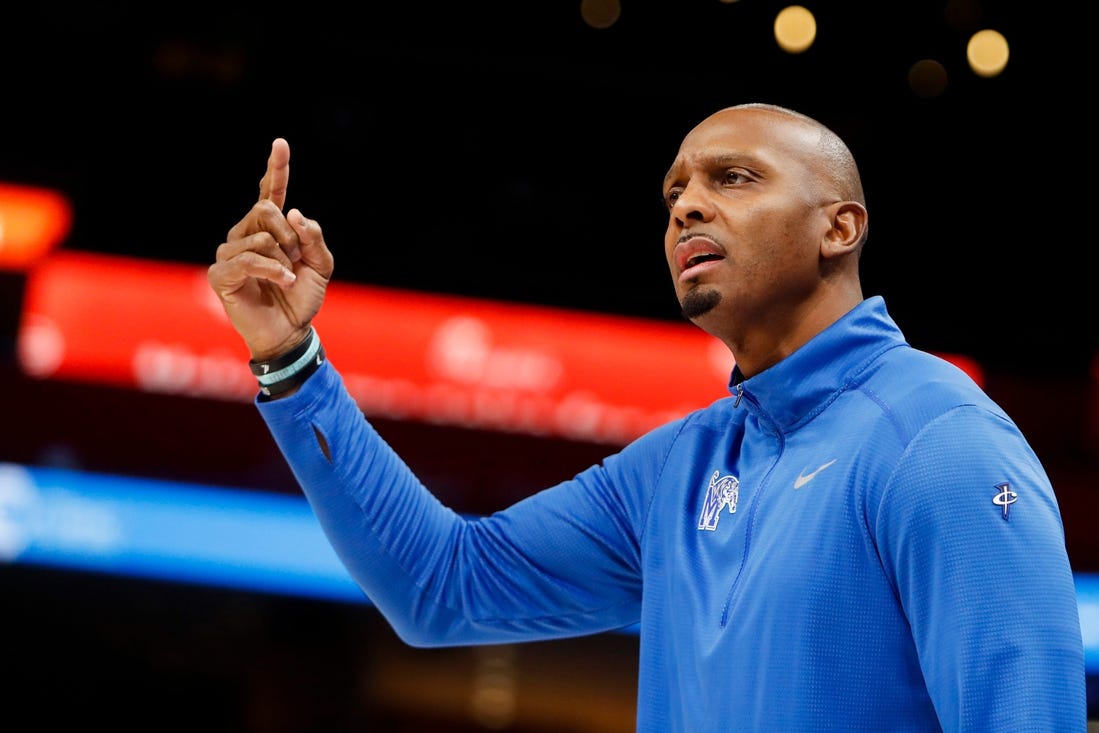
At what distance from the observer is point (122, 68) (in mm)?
7863

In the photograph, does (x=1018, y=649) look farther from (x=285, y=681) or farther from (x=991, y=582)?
(x=285, y=681)

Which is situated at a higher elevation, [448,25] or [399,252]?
[448,25]

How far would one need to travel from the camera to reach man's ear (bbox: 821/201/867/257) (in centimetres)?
204

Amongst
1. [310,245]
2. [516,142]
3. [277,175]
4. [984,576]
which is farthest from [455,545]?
[516,142]

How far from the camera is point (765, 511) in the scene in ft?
5.86

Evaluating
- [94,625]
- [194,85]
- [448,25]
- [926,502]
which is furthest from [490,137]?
[926,502]

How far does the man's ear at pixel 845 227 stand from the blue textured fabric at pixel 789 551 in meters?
0.15

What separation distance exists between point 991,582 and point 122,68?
24.2 feet

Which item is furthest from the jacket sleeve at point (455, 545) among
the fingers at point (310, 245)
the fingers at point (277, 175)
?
the fingers at point (277, 175)

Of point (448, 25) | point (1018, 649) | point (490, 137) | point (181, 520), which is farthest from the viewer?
point (490, 137)

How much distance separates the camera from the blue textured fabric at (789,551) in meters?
1.48

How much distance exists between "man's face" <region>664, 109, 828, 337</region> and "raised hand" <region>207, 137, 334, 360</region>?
1.93 ft

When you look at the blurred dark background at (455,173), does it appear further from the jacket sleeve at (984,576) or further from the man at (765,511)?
the jacket sleeve at (984,576)

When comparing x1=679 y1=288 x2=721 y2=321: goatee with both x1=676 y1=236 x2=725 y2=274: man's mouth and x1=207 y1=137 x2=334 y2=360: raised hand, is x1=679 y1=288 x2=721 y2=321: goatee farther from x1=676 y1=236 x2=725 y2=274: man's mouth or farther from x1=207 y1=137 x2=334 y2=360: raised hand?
x1=207 y1=137 x2=334 y2=360: raised hand
